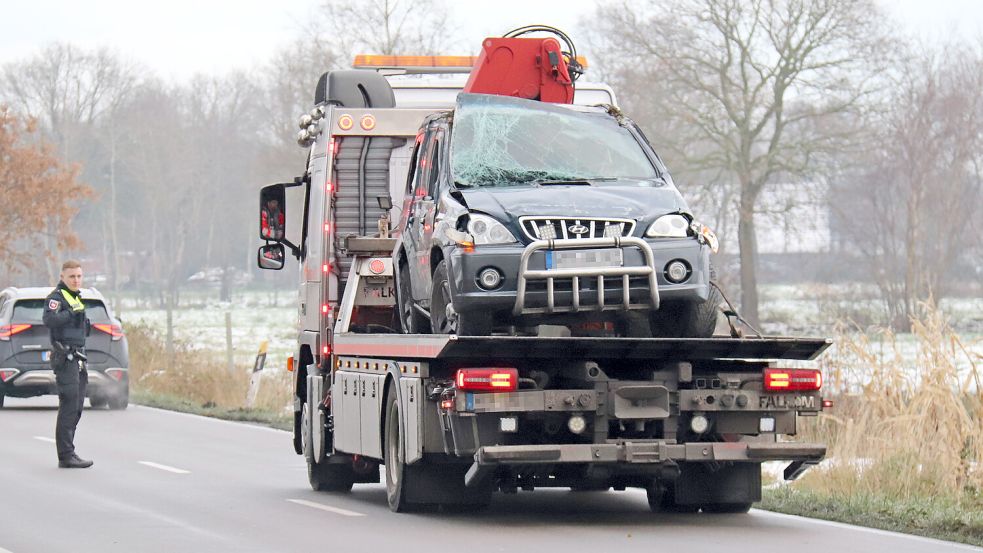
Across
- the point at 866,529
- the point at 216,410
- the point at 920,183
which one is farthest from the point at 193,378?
the point at 920,183

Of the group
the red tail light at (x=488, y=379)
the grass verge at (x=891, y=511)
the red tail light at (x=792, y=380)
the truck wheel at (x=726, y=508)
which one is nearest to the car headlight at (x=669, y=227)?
the red tail light at (x=792, y=380)

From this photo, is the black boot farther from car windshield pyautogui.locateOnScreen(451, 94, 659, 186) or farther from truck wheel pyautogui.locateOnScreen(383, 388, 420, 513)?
car windshield pyautogui.locateOnScreen(451, 94, 659, 186)

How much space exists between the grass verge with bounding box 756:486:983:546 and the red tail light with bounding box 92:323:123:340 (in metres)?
14.9

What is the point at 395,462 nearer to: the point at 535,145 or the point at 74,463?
the point at 535,145

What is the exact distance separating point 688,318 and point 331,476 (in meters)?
4.43

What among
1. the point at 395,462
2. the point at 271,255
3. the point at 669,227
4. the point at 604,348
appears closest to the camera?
the point at 604,348

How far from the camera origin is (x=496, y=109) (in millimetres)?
12859

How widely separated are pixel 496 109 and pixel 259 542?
12.3ft

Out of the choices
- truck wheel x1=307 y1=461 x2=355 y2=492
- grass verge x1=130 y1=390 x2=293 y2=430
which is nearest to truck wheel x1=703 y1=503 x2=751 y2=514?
truck wheel x1=307 y1=461 x2=355 y2=492

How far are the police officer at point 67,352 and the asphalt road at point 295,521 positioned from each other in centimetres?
30

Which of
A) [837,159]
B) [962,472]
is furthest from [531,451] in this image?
[837,159]

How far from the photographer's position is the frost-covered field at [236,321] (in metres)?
43.9

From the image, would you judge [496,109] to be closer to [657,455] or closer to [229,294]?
[657,455]

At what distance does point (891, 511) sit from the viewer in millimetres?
12188
